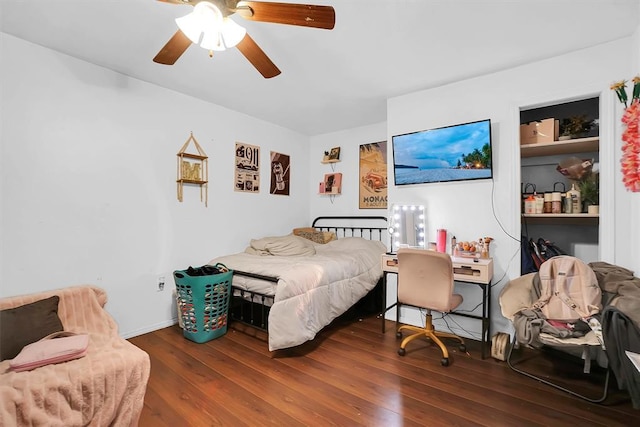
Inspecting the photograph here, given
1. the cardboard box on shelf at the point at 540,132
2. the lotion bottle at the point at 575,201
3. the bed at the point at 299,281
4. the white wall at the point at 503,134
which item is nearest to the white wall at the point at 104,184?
the bed at the point at 299,281

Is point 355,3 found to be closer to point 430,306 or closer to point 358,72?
point 358,72

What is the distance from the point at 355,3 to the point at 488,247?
2282 mm

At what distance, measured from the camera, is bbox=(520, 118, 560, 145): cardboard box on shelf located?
2.48 meters

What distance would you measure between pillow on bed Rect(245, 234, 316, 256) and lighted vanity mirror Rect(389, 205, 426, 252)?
39.1 inches

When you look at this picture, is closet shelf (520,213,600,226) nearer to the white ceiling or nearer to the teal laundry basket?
the white ceiling

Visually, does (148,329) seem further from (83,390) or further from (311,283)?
(311,283)

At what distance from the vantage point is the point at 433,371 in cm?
216

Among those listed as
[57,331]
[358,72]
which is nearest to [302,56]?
[358,72]

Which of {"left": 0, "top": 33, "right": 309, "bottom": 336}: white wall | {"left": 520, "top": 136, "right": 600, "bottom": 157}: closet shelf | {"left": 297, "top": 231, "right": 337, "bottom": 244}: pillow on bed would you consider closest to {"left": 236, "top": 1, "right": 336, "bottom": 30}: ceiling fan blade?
{"left": 0, "top": 33, "right": 309, "bottom": 336}: white wall

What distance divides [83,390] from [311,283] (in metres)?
1.60

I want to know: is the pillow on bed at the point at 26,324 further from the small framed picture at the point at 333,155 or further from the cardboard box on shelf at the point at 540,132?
the cardboard box on shelf at the point at 540,132

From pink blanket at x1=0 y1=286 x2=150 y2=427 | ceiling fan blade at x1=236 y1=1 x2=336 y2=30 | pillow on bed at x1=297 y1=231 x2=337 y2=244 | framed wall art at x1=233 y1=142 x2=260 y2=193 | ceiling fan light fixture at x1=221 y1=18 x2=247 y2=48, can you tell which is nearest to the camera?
pink blanket at x1=0 y1=286 x2=150 y2=427

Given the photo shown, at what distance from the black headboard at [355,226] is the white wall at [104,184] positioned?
4.91ft

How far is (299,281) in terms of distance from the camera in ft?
8.02
